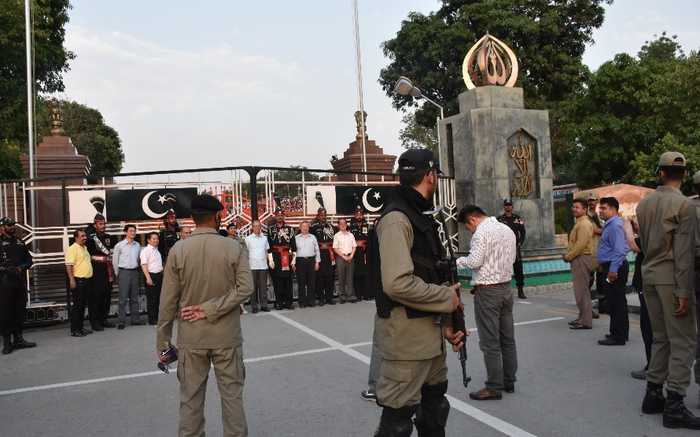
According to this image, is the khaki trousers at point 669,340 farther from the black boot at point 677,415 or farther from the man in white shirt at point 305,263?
the man in white shirt at point 305,263

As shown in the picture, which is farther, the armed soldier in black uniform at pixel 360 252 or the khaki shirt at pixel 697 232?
the armed soldier in black uniform at pixel 360 252

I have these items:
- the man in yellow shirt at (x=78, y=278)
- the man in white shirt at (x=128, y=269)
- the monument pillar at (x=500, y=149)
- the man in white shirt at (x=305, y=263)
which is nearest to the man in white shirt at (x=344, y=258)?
the man in white shirt at (x=305, y=263)

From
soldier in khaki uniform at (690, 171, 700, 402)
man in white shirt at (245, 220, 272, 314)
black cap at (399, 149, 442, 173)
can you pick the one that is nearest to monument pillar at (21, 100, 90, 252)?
man in white shirt at (245, 220, 272, 314)

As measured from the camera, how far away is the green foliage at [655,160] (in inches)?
930

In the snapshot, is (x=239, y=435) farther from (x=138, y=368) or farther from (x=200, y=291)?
(x=138, y=368)

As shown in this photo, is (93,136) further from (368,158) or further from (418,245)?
(418,245)

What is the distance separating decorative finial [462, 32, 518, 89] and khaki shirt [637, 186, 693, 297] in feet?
29.1

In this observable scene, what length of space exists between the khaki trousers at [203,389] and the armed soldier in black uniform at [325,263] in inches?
317

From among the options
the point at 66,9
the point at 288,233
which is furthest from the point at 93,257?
the point at 66,9

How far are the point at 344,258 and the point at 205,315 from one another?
821 cm

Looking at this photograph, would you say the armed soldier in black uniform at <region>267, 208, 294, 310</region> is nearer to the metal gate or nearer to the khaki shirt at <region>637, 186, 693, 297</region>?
the metal gate

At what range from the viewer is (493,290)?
519cm

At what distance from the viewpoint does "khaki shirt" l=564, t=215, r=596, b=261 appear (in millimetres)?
7809

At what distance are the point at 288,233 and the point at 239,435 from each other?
7923 millimetres
